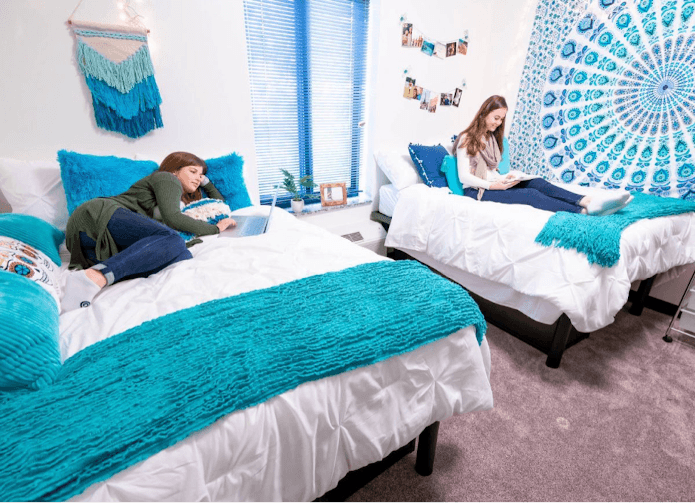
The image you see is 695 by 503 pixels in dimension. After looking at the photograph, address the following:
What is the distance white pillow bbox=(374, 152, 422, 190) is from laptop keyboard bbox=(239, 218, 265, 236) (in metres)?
1.24

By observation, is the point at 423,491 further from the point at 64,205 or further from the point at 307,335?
the point at 64,205

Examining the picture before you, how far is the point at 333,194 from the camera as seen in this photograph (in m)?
2.67

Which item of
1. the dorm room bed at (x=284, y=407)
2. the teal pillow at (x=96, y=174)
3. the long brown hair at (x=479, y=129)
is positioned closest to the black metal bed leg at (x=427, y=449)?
the dorm room bed at (x=284, y=407)

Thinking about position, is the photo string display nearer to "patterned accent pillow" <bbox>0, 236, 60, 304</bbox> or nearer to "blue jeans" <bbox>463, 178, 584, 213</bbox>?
"blue jeans" <bbox>463, 178, 584, 213</bbox>

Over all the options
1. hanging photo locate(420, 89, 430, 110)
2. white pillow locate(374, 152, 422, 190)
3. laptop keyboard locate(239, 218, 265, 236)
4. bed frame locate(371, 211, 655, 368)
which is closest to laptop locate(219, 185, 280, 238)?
laptop keyboard locate(239, 218, 265, 236)

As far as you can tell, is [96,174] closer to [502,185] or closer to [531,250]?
[531,250]

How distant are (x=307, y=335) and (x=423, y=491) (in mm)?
746

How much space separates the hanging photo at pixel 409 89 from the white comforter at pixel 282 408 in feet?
6.50

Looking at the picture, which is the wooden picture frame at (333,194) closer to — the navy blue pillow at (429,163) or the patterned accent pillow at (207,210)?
the navy blue pillow at (429,163)

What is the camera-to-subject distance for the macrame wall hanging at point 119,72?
1.61 meters

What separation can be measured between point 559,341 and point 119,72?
264 centimetres

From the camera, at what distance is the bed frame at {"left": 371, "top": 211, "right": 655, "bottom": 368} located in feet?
5.33

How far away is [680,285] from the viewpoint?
84.1 inches

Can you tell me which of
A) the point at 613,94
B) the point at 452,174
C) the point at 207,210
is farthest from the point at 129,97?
the point at 613,94
